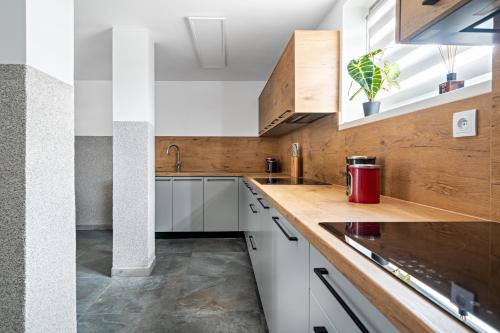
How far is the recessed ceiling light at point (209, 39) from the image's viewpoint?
9.45 ft

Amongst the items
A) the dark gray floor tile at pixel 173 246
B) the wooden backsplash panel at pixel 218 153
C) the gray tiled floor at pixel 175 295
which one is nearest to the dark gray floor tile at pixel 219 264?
the gray tiled floor at pixel 175 295

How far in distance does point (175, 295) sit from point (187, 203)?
193cm

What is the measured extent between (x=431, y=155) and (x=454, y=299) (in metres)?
1.04

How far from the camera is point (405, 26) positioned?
99 centimetres

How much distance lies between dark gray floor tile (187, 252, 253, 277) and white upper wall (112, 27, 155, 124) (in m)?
1.61

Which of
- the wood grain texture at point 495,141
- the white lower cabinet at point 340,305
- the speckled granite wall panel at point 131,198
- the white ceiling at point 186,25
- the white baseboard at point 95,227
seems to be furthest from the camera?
the white baseboard at point 95,227

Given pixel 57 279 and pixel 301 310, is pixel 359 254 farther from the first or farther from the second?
pixel 57 279

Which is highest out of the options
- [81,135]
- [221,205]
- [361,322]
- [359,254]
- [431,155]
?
[81,135]

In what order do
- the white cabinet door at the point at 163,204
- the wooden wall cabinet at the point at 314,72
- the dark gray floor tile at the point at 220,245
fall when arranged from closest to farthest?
the wooden wall cabinet at the point at 314,72, the dark gray floor tile at the point at 220,245, the white cabinet door at the point at 163,204

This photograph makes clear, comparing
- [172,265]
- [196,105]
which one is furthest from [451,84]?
[196,105]

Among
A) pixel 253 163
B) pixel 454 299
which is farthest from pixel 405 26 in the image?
pixel 253 163

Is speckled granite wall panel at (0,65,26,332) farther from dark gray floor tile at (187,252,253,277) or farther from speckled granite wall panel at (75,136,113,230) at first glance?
A: speckled granite wall panel at (75,136,113,230)

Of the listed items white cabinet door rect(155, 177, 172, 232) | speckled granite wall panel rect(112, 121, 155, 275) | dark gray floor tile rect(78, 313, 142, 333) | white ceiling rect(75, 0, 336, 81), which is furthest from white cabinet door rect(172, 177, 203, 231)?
dark gray floor tile rect(78, 313, 142, 333)

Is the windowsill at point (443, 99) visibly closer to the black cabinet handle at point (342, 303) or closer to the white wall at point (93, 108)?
the black cabinet handle at point (342, 303)
